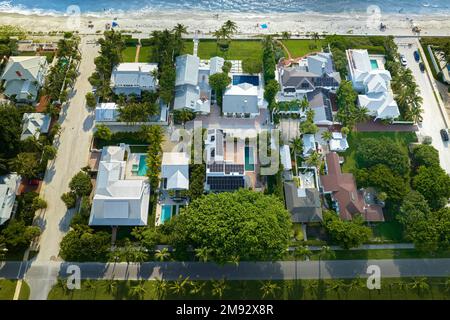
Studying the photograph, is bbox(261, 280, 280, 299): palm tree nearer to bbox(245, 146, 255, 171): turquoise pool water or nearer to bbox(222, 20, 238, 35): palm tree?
bbox(245, 146, 255, 171): turquoise pool water

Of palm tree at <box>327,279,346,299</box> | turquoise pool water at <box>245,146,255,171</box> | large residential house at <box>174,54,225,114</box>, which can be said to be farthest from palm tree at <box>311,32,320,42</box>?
palm tree at <box>327,279,346,299</box>

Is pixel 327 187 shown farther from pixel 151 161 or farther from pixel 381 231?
pixel 151 161

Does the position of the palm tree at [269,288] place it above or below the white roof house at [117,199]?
below

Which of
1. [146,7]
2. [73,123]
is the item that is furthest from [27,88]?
[146,7]

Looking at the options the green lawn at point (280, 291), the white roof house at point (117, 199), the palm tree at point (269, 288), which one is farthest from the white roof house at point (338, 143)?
the white roof house at point (117, 199)

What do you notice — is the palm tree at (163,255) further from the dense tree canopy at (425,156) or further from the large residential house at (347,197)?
the dense tree canopy at (425,156)
